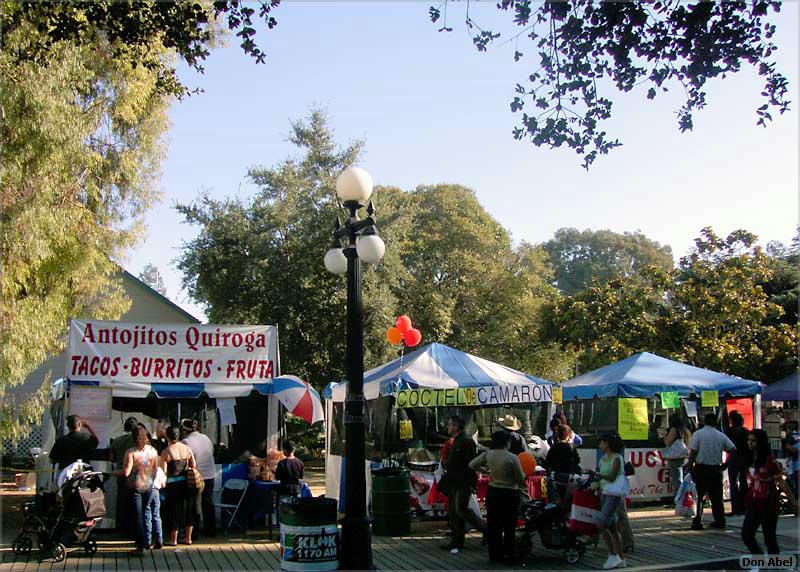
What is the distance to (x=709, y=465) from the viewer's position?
1218cm

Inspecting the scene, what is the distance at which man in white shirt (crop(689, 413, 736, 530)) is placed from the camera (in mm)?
12164

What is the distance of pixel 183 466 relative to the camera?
10.8 metres

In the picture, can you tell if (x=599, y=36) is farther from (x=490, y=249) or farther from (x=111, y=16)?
(x=490, y=249)

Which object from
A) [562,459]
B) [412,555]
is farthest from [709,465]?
[412,555]

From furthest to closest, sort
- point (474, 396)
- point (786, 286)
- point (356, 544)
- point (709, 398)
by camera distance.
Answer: point (786, 286) → point (709, 398) → point (474, 396) → point (356, 544)

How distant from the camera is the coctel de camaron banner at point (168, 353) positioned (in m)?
12.1

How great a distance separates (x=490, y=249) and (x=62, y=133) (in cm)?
2450

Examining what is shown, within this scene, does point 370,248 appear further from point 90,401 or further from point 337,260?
point 90,401

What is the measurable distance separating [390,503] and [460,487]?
1.82 meters

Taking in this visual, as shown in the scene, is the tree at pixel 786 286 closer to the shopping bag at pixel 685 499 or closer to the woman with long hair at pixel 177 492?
the shopping bag at pixel 685 499

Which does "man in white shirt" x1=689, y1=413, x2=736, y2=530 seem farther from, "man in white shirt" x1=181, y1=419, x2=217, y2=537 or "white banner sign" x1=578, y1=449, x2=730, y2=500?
"man in white shirt" x1=181, y1=419, x2=217, y2=537

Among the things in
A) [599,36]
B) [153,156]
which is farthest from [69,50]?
[599,36]

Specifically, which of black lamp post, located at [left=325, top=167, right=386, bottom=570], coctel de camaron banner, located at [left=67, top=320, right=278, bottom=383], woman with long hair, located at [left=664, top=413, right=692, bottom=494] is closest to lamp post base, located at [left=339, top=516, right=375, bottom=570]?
black lamp post, located at [left=325, top=167, right=386, bottom=570]

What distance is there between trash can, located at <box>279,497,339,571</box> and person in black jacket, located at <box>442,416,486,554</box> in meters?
2.37
